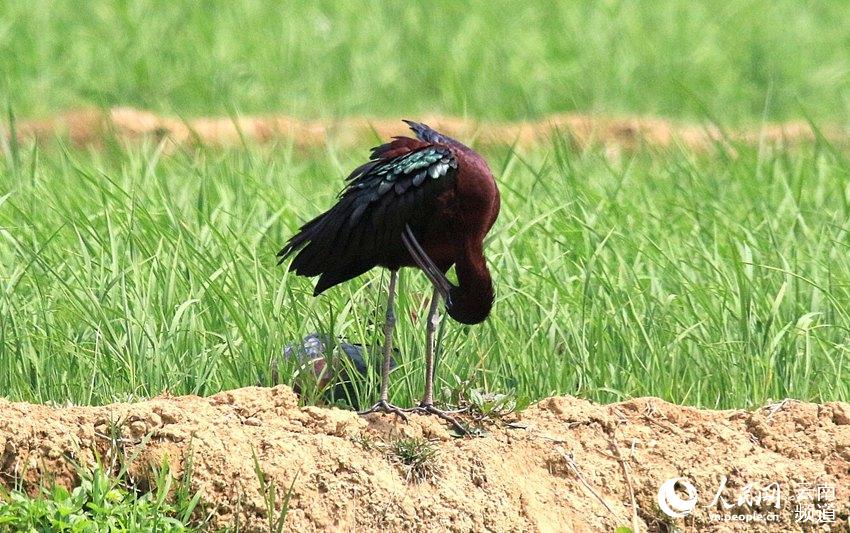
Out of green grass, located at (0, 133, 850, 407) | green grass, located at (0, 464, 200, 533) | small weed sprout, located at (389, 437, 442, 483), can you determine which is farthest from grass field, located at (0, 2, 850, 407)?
green grass, located at (0, 464, 200, 533)

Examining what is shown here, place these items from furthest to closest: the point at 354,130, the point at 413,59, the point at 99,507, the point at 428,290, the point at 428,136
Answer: the point at 413,59 → the point at 354,130 → the point at 428,290 → the point at 428,136 → the point at 99,507

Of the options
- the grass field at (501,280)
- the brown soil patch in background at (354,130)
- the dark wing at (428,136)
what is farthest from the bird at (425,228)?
the brown soil patch in background at (354,130)

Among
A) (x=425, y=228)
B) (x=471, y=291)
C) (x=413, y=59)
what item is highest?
(x=413, y=59)

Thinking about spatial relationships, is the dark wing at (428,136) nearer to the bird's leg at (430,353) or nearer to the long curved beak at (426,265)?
the long curved beak at (426,265)

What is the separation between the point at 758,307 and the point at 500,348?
100 centimetres

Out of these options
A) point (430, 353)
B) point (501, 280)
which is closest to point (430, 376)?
point (430, 353)

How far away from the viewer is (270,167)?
623 cm

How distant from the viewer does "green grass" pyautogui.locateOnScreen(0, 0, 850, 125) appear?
10.1 m

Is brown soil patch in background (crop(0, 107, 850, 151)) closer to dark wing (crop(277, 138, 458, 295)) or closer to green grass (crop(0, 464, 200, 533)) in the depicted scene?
dark wing (crop(277, 138, 458, 295))

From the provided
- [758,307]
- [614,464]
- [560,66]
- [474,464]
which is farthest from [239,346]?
[560,66]

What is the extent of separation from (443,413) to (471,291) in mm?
376

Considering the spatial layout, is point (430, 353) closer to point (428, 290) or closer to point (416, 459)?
point (416, 459)

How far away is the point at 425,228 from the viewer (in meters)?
4.00

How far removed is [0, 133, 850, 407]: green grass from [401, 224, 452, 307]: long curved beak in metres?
0.38
